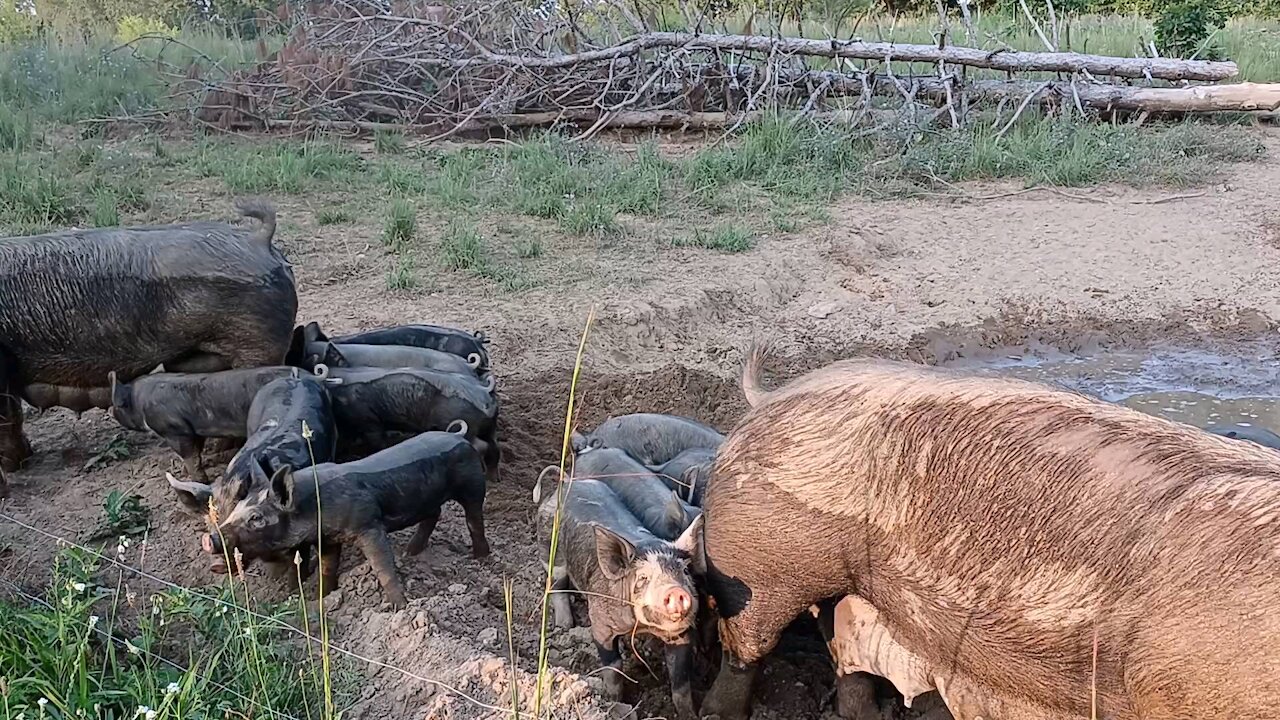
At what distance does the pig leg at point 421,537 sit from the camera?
4.34 m

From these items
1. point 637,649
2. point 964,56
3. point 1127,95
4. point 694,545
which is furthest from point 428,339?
point 1127,95

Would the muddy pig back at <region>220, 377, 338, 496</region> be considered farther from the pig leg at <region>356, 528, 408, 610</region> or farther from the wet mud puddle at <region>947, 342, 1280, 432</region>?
the wet mud puddle at <region>947, 342, 1280, 432</region>

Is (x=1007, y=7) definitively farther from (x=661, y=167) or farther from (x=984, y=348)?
(x=984, y=348)

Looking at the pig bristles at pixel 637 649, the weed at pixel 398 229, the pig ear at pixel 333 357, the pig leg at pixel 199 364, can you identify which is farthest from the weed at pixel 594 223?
the pig bristles at pixel 637 649

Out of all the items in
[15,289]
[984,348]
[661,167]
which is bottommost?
[984,348]

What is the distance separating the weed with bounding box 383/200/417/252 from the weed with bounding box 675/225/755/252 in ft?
5.93

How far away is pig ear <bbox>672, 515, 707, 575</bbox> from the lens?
3.23 metres

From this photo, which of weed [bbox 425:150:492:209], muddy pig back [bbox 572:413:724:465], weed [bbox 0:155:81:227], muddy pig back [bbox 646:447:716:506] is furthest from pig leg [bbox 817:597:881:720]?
weed [bbox 0:155:81:227]

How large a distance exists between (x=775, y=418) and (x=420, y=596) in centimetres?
159

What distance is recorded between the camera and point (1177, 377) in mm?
6500

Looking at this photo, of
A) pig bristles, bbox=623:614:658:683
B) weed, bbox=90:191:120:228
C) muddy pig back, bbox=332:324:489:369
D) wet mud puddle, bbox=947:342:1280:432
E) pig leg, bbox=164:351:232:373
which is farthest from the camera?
weed, bbox=90:191:120:228

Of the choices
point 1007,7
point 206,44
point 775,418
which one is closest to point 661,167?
point 775,418

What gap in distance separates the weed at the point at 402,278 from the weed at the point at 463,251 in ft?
0.80

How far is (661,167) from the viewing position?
944 cm
